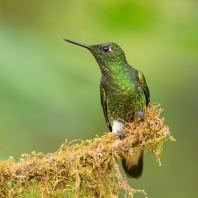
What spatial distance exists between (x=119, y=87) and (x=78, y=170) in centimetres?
100

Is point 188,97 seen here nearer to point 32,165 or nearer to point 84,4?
point 84,4

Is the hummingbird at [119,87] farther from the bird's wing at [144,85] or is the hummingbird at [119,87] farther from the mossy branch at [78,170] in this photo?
the mossy branch at [78,170]

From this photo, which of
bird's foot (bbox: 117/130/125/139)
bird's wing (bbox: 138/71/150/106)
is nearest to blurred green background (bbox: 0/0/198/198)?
bird's wing (bbox: 138/71/150/106)

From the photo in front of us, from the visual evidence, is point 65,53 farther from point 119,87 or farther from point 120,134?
point 120,134

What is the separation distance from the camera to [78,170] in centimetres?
294

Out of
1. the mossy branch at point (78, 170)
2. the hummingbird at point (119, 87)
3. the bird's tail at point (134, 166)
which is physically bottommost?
the mossy branch at point (78, 170)

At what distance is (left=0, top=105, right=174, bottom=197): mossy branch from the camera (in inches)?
112

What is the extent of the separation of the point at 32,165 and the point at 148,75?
6.36ft

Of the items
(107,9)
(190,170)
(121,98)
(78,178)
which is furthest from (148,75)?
(190,170)

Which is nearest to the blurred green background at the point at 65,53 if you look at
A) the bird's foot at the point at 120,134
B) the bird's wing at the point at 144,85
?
the bird's wing at the point at 144,85

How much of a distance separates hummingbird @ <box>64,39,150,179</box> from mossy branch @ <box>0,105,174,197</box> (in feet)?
1.65

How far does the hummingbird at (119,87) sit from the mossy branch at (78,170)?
50 cm

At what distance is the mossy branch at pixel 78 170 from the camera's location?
2.86m

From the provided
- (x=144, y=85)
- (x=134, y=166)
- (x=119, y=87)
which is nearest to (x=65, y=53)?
(x=119, y=87)
